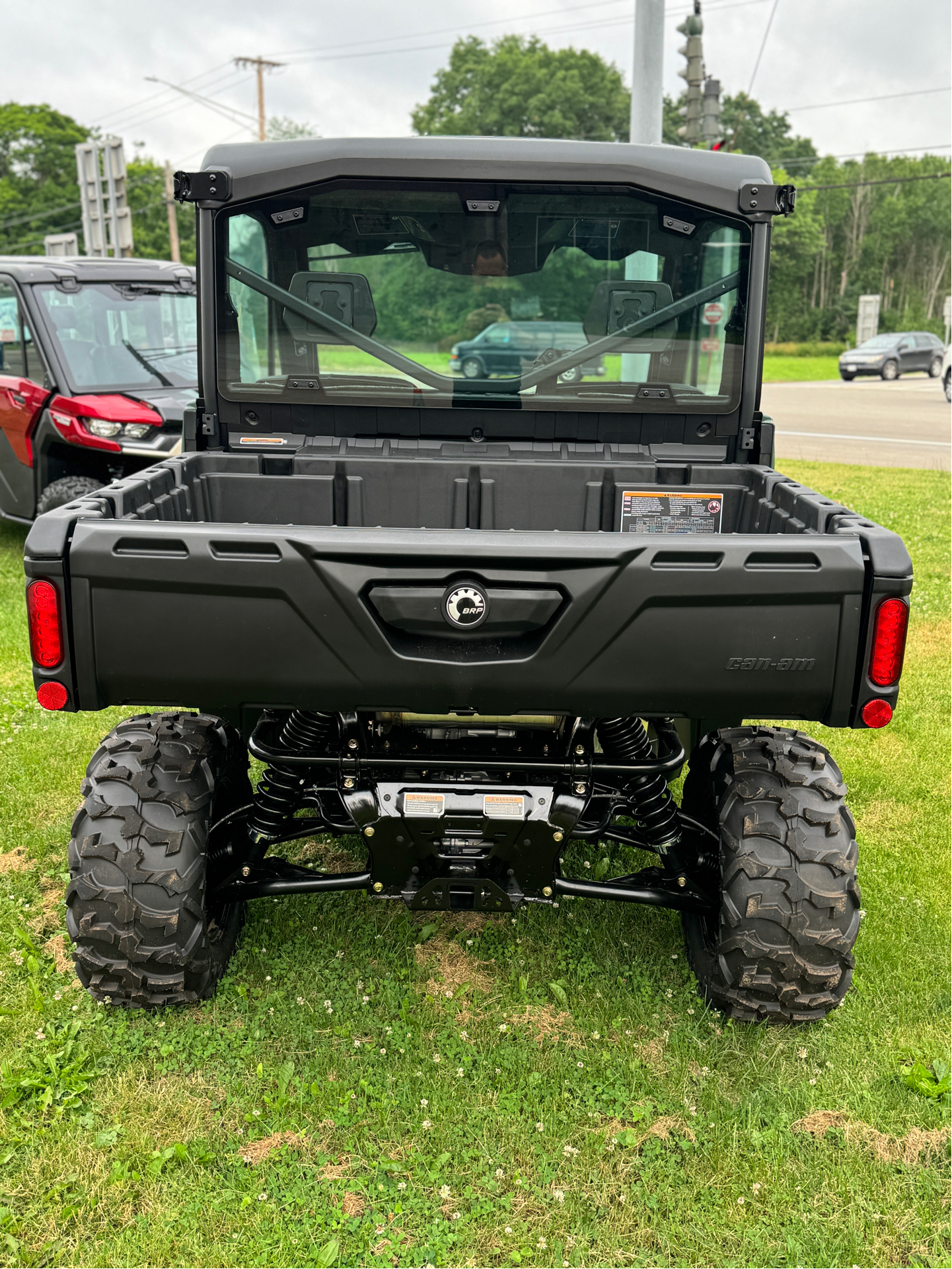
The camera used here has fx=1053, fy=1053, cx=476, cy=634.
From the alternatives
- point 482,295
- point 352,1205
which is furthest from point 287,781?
point 482,295

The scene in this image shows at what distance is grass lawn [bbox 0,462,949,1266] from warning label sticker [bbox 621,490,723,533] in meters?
1.42

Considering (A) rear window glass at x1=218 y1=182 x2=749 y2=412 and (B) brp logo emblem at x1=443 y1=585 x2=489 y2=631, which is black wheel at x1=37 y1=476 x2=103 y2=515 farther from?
(B) brp logo emblem at x1=443 y1=585 x2=489 y2=631

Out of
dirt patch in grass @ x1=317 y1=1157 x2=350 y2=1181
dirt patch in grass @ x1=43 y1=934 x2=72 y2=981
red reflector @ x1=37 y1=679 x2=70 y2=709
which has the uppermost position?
red reflector @ x1=37 y1=679 x2=70 y2=709

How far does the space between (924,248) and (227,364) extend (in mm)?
77405

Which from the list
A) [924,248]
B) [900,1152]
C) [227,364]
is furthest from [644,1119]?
[924,248]

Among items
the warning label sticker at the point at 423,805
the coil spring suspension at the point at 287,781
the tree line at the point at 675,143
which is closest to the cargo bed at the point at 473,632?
the warning label sticker at the point at 423,805

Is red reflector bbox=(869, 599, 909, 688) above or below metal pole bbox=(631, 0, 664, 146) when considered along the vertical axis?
below

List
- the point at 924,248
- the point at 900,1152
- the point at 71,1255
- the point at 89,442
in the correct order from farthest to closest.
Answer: the point at 924,248 < the point at 89,442 < the point at 900,1152 < the point at 71,1255

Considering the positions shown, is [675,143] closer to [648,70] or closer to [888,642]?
[648,70]

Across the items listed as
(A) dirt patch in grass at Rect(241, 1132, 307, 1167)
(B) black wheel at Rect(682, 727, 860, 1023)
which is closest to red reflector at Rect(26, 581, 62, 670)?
(A) dirt patch in grass at Rect(241, 1132, 307, 1167)

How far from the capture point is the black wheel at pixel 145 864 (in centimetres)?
291

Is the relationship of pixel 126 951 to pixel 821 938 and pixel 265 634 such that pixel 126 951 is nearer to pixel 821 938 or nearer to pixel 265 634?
pixel 265 634

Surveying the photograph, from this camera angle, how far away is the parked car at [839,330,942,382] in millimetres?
32219

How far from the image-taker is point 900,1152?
2.81m
